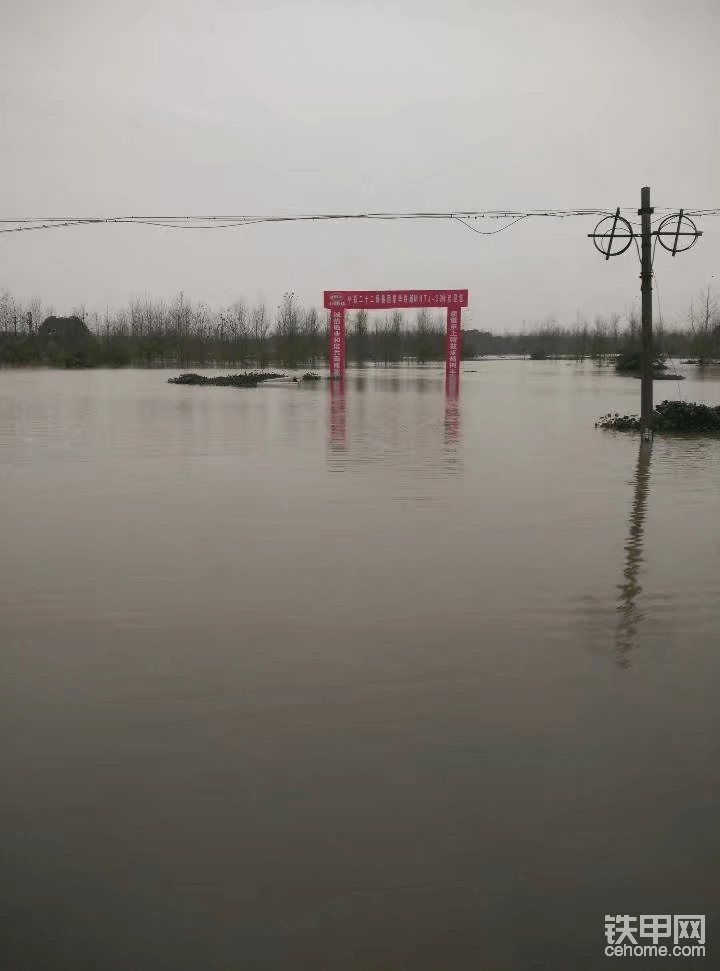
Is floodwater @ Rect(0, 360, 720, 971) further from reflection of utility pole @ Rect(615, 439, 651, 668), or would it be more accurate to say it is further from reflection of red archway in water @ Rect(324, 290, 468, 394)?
reflection of red archway in water @ Rect(324, 290, 468, 394)

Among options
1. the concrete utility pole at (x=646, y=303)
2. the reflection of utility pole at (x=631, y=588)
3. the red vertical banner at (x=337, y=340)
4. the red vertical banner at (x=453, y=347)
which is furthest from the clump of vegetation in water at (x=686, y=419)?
the red vertical banner at (x=337, y=340)

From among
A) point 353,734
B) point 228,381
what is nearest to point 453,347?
point 228,381

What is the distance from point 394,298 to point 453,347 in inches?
197

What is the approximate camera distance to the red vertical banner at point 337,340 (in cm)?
3569

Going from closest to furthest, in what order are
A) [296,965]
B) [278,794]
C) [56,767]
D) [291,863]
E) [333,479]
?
[296,965] < [291,863] < [278,794] < [56,767] < [333,479]

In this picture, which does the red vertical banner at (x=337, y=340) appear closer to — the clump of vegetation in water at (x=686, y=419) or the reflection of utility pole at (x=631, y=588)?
the clump of vegetation in water at (x=686, y=419)

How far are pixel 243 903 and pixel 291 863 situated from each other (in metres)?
0.21

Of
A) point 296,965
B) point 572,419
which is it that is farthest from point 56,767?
point 572,419

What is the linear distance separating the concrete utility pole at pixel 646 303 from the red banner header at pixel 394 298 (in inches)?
831

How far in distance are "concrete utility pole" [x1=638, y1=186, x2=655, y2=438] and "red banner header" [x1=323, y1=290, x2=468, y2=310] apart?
69.3ft

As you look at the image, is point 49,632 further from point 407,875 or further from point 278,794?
point 407,875

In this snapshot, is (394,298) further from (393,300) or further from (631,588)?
(631,588)

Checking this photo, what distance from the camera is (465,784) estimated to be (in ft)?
10.4

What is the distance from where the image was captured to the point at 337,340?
37125 mm
